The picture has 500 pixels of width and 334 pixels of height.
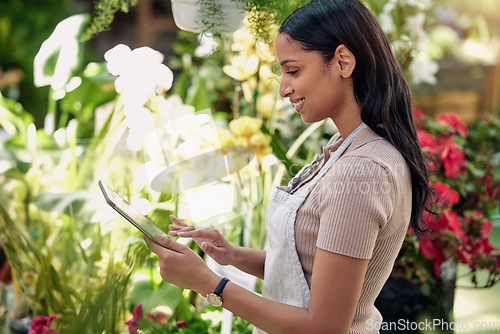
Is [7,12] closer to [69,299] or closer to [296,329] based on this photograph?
[69,299]

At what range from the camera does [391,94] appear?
78 centimetres

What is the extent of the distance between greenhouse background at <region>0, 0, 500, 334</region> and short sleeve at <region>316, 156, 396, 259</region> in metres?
0.35

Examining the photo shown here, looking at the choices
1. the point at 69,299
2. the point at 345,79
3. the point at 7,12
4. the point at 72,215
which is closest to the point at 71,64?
the point at 72,215

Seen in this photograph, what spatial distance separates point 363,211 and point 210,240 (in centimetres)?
31

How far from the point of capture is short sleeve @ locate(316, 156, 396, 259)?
0.69 metres

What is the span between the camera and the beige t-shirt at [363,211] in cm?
69

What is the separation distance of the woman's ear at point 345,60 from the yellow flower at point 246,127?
2.06 feet

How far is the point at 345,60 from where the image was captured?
75cm

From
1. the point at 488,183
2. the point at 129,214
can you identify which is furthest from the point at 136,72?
the point at 488,183

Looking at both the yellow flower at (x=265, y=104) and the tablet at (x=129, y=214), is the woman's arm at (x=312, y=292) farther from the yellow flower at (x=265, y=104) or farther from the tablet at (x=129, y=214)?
the yellow flower at (x=265, y=104)

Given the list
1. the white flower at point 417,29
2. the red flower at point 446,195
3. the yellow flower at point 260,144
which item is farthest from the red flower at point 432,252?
the white flower at point 417,29

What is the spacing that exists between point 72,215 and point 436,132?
1.14 meters

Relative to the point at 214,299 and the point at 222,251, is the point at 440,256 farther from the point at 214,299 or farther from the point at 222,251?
the point at 214,299

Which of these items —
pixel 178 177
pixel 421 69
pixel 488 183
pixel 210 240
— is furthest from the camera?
pixel 421 69
